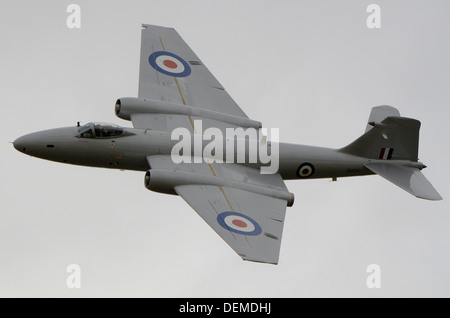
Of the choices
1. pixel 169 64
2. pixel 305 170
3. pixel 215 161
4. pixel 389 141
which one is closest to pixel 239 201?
Result: pixel 215 161

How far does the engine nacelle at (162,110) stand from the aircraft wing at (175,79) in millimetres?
318

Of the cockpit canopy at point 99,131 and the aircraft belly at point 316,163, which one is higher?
the cockpit canopy at point 99,131

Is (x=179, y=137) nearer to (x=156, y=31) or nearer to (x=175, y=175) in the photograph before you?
(x=175, y=175)

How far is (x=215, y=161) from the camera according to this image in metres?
46.7

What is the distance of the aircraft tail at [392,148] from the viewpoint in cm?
4866

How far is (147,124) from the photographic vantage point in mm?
47812

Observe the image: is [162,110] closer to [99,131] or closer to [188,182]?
[99,131]

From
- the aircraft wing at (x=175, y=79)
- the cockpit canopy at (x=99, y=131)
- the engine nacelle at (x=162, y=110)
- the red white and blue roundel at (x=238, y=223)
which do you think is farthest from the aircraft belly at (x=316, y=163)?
the cockpit canopy at (x=99, y=131)

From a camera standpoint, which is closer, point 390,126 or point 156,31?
point 390,126

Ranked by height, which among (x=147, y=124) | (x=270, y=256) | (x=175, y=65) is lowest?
(x=270, y=256)

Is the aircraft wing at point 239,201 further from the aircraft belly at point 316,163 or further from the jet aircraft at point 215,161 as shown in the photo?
the aircraft belly at point 316,163

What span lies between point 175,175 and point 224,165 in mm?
3125

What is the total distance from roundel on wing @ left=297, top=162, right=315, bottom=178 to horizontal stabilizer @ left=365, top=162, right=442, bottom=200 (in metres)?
2.87

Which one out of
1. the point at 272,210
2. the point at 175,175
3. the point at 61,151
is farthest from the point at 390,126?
the point at 61,151
